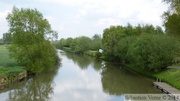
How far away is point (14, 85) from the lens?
3522 cm

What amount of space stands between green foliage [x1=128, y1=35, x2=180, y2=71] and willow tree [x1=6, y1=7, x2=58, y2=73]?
55.2 feet

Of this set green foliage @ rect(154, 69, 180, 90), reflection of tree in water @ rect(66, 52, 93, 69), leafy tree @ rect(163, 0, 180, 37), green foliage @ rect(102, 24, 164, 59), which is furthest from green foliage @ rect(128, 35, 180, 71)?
reflection of tree in water @ rect(66, 52, 93, 69)

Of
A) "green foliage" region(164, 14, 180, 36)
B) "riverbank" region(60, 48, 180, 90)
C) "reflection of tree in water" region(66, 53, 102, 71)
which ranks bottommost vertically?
"reflection of tree in water" region(66, 53, 102, 71)

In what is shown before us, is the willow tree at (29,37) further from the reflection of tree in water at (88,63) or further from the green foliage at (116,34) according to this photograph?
the green foliage at (116,34)

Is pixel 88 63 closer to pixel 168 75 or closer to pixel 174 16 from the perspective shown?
pixel 168 75

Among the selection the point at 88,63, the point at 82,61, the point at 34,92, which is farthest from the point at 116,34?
the point at 34,92

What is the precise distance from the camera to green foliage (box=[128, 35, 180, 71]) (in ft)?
128

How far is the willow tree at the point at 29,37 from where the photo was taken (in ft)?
141

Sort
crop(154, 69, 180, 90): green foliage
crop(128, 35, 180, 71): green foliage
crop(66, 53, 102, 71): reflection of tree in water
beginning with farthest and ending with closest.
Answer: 1. crop(66, 53, 102, 71): reflection of tree in water
2. crop(128, 35, 180, 71): green foliage
3. crop(154, 69, 180, 90): green foliage

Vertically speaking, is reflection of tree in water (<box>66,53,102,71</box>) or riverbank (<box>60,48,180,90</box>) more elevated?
riverbank (<box>60,48,180,90</box>)

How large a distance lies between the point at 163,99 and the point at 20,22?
28.8 metres

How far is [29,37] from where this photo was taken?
4341cm

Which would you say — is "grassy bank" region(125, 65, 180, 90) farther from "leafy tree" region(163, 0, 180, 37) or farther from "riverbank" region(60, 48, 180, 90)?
"leafy tree" region(163, 0, 180, 37)

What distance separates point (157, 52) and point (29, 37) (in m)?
22.1
